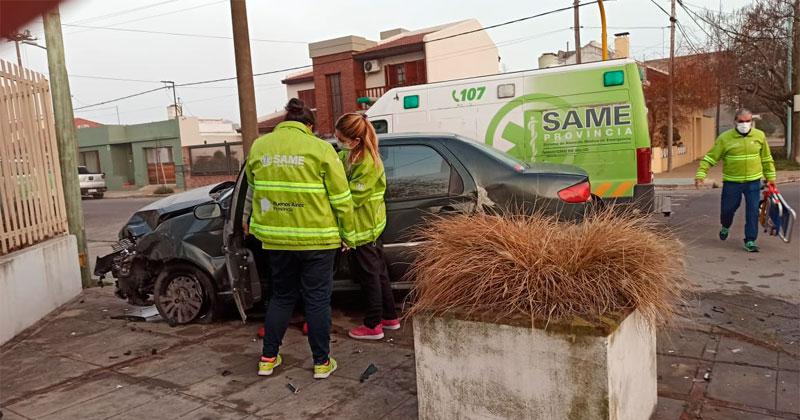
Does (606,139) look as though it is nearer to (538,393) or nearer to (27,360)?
(538,393)

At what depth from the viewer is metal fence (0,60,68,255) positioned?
563cm

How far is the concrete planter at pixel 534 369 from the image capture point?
2.59 meters

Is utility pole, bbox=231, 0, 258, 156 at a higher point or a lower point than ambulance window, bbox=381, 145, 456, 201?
higher

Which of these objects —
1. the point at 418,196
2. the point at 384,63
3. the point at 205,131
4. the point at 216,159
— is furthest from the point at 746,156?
the point at 205,131

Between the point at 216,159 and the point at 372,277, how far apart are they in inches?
1151

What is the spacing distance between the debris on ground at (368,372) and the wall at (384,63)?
27643mm

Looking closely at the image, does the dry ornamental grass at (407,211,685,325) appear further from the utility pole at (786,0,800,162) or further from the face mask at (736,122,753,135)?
the utility pole at (786,0,800,162)

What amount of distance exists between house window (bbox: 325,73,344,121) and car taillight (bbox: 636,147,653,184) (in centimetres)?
2593

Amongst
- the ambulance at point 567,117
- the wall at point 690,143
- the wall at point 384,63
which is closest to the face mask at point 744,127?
the ambulance at point 567,117

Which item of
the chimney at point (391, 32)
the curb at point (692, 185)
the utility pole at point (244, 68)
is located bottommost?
the curb at point (692, 185)

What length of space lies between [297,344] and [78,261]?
11.9 ft

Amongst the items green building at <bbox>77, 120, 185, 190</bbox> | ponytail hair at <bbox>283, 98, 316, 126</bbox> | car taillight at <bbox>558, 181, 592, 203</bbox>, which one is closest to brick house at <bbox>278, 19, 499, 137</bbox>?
green building at <bbox>77, 120, 185, 190</bbox>

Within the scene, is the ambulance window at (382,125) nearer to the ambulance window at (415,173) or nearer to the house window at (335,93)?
the ambulance window at (415,173)

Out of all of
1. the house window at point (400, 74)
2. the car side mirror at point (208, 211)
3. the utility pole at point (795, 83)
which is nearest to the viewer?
the car side mirror at point (208, 211)
